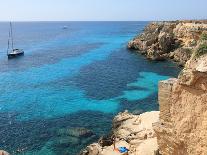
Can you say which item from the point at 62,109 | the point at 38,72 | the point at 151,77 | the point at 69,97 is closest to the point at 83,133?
the point at 62,109

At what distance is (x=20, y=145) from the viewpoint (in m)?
31.9

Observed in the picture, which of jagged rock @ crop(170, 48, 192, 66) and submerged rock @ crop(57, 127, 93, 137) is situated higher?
jagged rock @ crop(170, 48, 192, 66)

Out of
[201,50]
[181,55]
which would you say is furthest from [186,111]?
[181,55]

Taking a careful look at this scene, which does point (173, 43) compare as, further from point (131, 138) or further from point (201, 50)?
point (201, 50)

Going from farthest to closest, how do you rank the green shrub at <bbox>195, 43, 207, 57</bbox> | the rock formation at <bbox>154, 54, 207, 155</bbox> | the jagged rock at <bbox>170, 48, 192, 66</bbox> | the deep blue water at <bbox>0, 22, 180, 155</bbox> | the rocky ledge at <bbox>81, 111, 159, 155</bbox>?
the jagged rock at <bbox>170, 48, 192, 66</bbox>
the deep blue water at <bbox>0, 22, 180, 155</bbox>
the rocky ledge at <bbox>81, 111, 159, 155</bbox>
the green shrub at <bbox>195, 43, 207, 57</bbox>
the rock formation at <bbox>154, 54, 207, 155</bbox>

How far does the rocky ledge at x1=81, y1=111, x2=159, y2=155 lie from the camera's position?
28.1m

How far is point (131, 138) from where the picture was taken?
30.9 meters

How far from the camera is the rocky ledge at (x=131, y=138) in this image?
28.1 m

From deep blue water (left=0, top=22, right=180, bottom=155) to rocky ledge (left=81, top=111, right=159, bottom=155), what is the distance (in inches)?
80.2

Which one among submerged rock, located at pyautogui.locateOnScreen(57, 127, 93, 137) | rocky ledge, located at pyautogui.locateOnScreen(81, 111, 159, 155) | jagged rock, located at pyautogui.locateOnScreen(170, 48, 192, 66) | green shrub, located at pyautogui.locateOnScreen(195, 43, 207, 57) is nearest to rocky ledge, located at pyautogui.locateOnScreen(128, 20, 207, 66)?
jagged rock, located at pyautogui.locateOnScreen(170, 48, 192, 66)

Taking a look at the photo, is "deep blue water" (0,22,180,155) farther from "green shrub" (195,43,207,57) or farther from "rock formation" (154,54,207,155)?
"green shrub" (195,43,207,57)

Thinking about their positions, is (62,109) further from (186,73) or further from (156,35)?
(156,35)

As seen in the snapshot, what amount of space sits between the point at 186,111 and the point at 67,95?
33.4 m

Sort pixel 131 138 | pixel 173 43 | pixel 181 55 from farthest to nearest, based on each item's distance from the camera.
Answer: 1. pixel 173 43
2. pixel 181 55
3. pixel 131 138
